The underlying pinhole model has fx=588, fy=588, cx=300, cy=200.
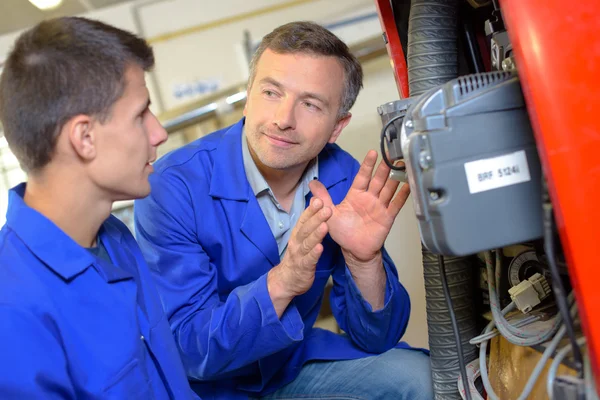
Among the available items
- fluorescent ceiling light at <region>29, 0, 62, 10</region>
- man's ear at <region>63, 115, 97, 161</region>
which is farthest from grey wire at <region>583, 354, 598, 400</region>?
fluorescent ceiling light at <region>29, 0, 62, 10</region>

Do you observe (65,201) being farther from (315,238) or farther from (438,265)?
(438,265)

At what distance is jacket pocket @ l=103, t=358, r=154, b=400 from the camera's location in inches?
34.3

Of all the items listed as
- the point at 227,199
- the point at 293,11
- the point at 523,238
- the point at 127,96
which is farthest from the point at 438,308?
the point at 293,11

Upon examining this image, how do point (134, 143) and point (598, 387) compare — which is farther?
point (134, 143)

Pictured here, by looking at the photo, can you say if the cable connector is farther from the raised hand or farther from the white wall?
the white wall

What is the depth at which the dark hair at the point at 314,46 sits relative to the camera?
1.38 metres

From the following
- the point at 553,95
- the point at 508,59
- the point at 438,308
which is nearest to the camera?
the point at 553,95

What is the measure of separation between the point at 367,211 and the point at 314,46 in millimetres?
432

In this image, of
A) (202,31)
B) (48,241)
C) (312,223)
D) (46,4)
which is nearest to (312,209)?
(312,223)

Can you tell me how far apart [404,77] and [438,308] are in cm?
→ 46

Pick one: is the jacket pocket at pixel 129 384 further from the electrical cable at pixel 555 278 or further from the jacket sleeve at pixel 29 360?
the electrical cable at pixel 555 278

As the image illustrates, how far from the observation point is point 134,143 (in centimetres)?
92

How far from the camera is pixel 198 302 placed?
126 centimetres

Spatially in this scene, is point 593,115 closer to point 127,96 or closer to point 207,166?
point 127,96
